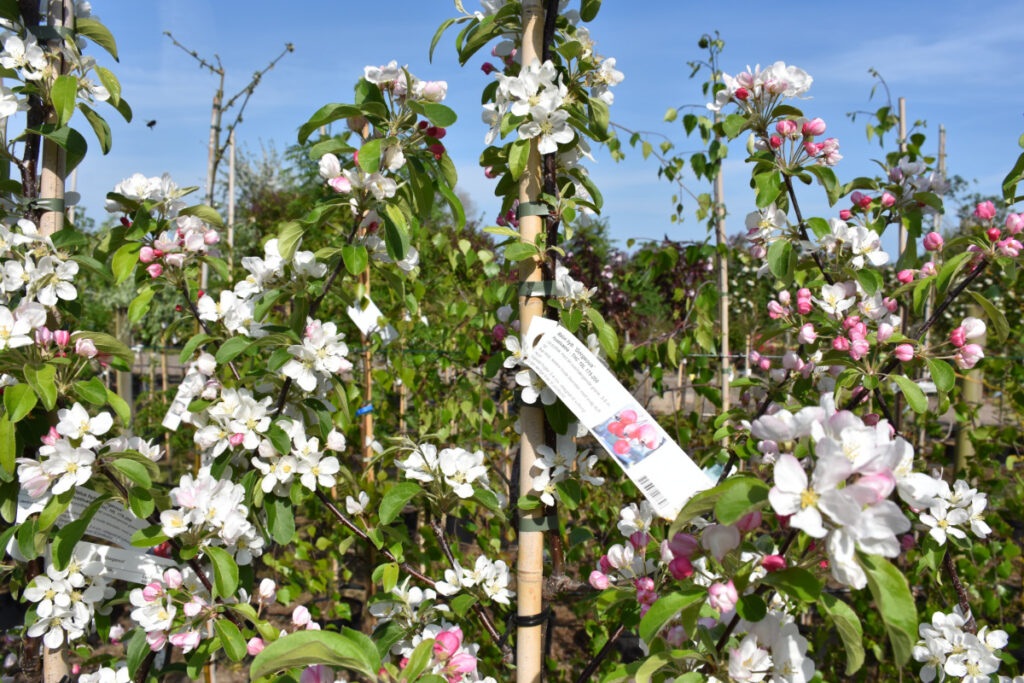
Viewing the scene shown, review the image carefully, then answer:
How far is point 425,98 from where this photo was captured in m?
1.13

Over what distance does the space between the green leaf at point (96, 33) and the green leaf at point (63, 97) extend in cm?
19

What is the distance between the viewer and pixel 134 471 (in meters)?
1.08

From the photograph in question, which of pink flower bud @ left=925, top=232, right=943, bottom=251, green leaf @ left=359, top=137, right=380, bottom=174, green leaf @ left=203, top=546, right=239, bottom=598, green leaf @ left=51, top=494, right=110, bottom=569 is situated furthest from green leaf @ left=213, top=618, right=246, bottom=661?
pink flower bud @ left=925, top=232, right=943, bottom=251

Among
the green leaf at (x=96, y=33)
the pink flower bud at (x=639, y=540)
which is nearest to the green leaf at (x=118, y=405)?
the green leaf at (x=96, y=33)

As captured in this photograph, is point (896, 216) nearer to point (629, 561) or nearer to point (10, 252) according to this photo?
point (629, 561)

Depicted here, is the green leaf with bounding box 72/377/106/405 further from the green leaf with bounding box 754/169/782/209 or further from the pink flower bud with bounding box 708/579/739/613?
the green leaf with bounding box 754/169/782/209

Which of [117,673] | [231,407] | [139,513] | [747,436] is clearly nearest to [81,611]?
[117,673]

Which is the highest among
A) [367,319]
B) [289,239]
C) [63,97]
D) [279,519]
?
[63,97]

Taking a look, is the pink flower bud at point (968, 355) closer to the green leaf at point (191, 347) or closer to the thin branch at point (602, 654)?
the thin branch at point (602, 654)

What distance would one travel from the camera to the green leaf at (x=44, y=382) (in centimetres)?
106

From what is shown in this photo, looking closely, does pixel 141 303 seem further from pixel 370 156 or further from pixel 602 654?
pixel 602 654

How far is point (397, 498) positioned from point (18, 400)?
24.4 inches

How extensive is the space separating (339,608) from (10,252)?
1.55 m

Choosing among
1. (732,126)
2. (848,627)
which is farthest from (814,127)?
(848,627)
